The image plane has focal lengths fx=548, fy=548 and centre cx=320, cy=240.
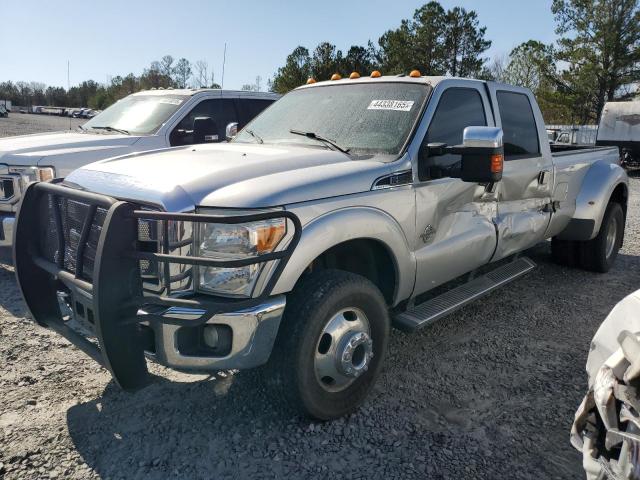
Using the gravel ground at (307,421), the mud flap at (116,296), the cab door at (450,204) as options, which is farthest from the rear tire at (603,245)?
the mud flap at (116,296)

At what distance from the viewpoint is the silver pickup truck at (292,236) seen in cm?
248

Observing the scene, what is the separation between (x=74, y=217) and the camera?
115 inches

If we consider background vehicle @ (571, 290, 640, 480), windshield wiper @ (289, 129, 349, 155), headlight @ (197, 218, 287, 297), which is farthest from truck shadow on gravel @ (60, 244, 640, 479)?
windshield wiper @ (289, 129, 349, 155)

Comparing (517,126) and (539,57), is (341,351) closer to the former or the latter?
(517,126)

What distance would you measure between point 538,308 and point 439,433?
2.41 m

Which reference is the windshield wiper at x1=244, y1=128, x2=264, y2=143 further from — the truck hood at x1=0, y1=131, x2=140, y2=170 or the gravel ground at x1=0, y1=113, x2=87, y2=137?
the gravel ground at x1=0, y1=113, x2=87, y2=137

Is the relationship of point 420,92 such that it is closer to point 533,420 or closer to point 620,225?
point 533,420

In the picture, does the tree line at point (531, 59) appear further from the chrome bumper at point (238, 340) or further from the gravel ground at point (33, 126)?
the chrome bumper at point (238, 340)

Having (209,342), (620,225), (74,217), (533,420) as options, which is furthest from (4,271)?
(620,225)

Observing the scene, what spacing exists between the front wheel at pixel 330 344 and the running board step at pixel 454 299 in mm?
297

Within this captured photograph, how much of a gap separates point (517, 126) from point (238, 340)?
10.8 feet

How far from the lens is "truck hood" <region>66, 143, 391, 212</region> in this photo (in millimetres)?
2547

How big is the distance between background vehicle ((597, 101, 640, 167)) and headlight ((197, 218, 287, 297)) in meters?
20.6

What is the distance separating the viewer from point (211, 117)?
279 inches
